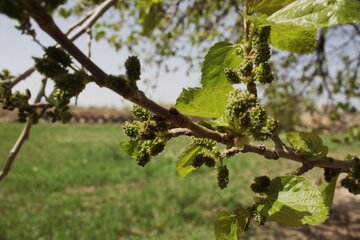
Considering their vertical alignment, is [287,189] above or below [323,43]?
below

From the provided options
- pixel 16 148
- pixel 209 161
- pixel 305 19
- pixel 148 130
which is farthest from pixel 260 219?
pixel 16 148

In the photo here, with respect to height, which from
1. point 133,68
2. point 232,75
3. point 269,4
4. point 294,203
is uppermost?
point 269,4

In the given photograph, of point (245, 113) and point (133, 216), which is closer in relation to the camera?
point (245, 113)

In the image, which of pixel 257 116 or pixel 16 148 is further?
pixel 16 148

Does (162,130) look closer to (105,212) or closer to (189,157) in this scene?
(189,157)

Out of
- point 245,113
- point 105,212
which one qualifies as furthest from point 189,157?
point 105,212

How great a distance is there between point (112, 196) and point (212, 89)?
961 cm

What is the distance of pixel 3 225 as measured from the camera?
8.30 meters

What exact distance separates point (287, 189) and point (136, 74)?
58 cm

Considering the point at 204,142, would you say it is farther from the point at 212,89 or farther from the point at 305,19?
the point at 305,19

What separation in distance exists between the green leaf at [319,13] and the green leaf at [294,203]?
434 millimetres

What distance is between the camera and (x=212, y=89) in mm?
1184

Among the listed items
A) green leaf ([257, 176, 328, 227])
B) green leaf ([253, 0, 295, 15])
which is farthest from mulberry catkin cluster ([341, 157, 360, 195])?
green leaf ([253, 0, 295, 15])

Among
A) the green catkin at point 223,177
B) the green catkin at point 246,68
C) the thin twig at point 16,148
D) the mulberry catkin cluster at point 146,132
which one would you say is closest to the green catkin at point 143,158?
the mulberry catkin cluster at point 146,132
